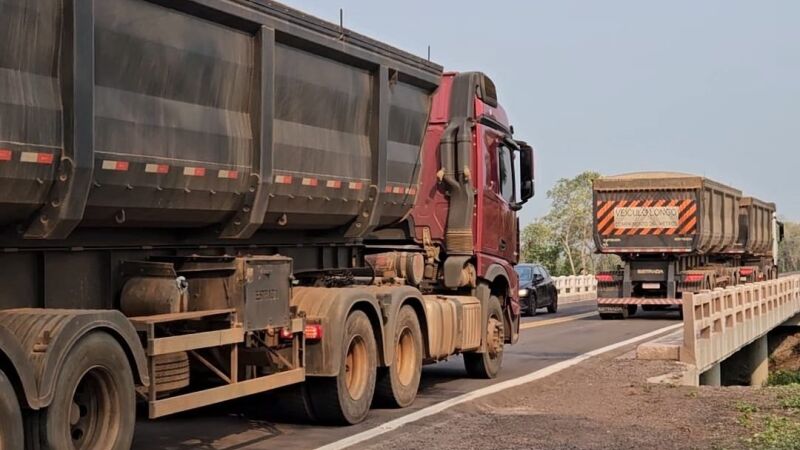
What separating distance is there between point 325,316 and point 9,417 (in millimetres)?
3980

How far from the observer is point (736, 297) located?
20312mm

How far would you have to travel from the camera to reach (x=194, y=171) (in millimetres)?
7785

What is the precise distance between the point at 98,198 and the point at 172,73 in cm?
118

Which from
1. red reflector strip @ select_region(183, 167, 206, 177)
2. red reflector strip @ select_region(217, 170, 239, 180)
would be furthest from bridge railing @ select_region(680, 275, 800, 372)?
red reflector strip @ select_region(183, 167, 206, 177)

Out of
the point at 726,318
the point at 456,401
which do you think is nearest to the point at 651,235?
the point at 726,318

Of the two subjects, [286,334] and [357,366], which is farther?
[357,366]

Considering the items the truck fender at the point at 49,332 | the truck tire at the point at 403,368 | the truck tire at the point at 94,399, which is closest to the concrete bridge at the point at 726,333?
the truck tire at the point at 403,368

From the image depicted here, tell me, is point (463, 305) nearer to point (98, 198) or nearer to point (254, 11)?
point (254, 11)

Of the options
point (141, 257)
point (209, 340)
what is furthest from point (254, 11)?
point (209, 340)

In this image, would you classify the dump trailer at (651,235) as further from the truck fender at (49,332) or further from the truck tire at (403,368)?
the truck fender at (49,332)

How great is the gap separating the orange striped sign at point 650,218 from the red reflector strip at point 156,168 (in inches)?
812

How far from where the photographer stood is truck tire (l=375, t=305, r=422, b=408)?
10.6 meters

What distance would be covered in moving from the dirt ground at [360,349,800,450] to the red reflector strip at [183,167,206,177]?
2.58m

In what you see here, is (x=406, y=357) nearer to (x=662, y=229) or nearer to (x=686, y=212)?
(x=662, y=229)
